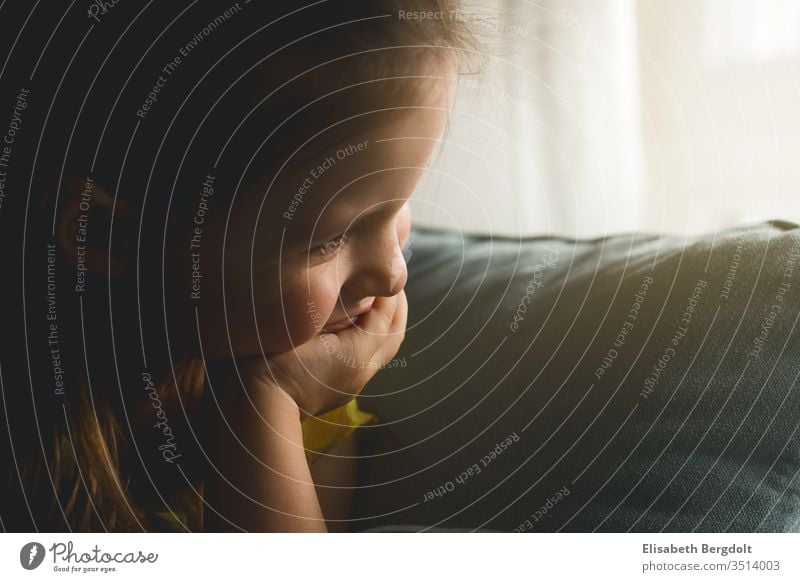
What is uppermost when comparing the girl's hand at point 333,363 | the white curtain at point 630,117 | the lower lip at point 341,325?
the white curtain at point 630,117

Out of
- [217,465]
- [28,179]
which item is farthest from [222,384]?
[28,179]

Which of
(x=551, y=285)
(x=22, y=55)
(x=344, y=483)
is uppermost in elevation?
(x=22, y=55)

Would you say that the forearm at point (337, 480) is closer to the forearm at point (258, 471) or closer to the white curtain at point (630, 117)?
the forearm at point (258, 471)

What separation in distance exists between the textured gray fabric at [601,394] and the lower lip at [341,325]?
→ 4cm

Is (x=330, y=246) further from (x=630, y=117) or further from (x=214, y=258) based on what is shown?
(x=630, y=117)

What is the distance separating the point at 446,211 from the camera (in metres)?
0.41

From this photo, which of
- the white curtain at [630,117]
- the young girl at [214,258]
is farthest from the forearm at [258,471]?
the white curtain at [630,117]

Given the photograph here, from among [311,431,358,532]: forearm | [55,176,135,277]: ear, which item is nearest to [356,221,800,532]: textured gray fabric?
[311,431,358,532]: forearm

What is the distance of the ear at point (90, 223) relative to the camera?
1.22 feet

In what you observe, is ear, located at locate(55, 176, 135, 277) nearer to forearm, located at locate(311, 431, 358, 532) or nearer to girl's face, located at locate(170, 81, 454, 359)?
girl's face, located at locate(170, 81, 454, 359)

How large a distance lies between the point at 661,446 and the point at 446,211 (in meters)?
0.17

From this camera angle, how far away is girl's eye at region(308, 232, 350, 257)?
1.22ft

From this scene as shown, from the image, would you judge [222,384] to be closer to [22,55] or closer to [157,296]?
[157,296]

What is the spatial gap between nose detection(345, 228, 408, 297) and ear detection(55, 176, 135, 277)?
11 centimetres
